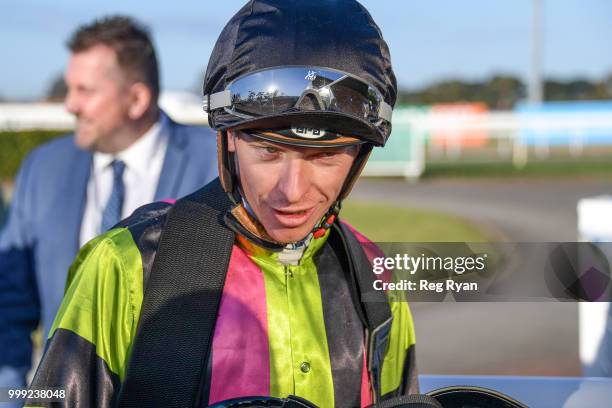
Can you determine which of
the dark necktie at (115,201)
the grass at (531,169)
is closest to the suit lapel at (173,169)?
the dark necktie at (115,201)

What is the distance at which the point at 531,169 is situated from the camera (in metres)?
20.6

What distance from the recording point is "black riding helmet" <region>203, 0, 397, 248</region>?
1271 mm

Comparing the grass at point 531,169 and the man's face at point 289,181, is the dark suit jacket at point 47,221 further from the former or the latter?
the grass at point 531,169

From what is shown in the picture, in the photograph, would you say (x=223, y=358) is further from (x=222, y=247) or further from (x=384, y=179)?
(x=384, y=179)

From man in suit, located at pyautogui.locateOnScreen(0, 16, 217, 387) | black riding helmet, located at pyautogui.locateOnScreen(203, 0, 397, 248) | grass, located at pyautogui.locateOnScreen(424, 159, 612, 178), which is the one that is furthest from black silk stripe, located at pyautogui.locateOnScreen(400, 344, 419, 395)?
grass, located at pyautogui.locateOnScreen(424, 159, 612, 178)

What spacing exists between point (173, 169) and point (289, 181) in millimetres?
2094

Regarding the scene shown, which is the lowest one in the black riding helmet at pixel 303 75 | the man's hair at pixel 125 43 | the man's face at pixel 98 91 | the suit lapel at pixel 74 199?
the black riding helmet at pixel 303 75

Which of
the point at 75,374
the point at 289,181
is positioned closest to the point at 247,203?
the point at 289,181

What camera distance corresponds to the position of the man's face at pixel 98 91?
3717 mm

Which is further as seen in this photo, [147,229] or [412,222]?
[412,222]

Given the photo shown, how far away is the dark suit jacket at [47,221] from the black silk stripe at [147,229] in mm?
1521

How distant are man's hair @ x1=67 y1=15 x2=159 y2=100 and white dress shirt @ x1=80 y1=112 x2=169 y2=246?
0.95 feet

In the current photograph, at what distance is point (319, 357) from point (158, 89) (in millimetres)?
2686

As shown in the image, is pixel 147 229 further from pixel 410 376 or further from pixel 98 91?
pixel 98 91
